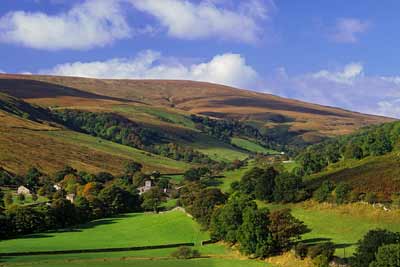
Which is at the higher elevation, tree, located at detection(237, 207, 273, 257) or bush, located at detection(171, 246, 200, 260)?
tree, located at detection(237, 207, 273, 257)

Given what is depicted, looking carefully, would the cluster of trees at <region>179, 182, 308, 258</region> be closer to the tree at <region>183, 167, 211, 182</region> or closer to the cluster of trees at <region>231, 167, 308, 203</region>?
the cluster of trees at <region>231, 167, 308, 203</region>

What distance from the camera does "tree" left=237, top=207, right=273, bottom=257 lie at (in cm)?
7400

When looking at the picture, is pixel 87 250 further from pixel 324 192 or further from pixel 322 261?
pixel 324 192

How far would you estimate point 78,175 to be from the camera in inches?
6230

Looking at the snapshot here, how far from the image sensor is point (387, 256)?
51.7 meters

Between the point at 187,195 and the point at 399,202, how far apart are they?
47780 mm

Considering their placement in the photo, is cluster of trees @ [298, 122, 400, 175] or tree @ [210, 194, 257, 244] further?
cluster of trees @ [298, 122, 400, 175]

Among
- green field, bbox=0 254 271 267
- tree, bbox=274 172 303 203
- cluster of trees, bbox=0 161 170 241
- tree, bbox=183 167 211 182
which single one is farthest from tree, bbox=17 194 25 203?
tree, bbox=183 167 211 182

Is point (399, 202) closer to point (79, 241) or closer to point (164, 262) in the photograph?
point (164, 262)

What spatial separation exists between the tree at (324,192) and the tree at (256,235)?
815 inches

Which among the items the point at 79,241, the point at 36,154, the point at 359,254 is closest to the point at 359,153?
the point at 79,241

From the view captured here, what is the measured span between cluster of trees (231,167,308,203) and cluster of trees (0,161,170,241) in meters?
21.7

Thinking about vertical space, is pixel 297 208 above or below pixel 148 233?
above

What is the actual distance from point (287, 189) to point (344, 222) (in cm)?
2070
